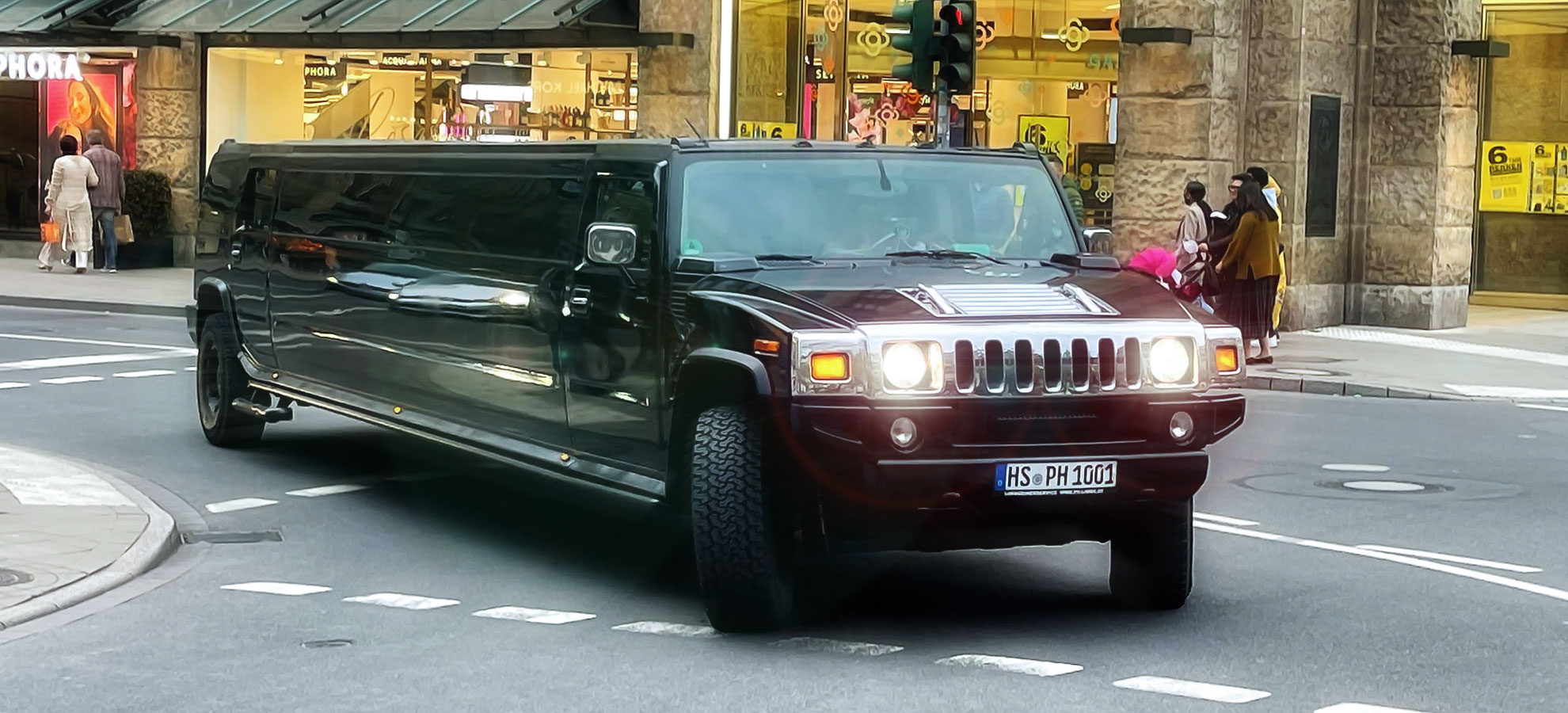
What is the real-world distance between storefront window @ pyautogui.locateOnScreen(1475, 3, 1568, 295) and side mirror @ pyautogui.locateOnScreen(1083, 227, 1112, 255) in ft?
59.6

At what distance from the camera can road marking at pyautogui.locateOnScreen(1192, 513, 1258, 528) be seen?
396 inches

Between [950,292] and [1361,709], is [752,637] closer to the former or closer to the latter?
[950,292]

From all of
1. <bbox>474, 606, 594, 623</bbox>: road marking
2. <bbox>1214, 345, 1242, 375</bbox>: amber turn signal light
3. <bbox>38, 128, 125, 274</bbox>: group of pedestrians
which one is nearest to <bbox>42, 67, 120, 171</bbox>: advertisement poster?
<bbox>38, 128, 125, 274</bbox>: group of pedestrians

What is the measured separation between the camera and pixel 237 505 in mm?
10398

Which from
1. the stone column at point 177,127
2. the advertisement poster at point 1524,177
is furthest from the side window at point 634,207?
the stone column at point 177,127

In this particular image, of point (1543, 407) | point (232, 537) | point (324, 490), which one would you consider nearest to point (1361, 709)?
point (232, 537)

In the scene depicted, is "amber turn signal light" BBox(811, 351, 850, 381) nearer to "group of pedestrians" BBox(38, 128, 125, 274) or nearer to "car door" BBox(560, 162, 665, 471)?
"car door" BBox(560, 162, 665, 471)

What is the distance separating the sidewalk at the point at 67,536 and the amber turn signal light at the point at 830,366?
3014 millimetres

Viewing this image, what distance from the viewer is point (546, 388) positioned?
8.91 meters

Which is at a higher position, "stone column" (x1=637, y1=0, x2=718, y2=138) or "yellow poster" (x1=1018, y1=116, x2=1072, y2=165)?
"stone column" (x1=637, y1=0, x2=718, y2=138)

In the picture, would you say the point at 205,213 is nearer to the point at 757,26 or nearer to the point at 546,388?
the point at 546,388

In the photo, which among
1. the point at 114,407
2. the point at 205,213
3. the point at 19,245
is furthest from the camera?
the point at 19,245

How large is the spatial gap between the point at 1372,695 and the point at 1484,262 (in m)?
21.2

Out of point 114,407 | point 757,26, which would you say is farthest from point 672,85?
point 114,407
